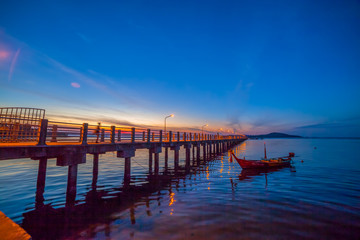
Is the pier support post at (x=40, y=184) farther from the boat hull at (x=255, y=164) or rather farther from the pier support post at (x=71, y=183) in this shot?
the boat hull at (x=255, y=164)

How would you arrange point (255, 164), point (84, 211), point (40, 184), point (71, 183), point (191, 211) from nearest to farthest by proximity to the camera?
1. point (191, 211)
2. point (84, 211)
3. point (71, 183)
4. point (40, 184)
5. point (255, 164)

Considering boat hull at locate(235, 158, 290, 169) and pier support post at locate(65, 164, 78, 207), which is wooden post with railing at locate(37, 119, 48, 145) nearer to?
pier support post at locate(65, 164, 78, 207)

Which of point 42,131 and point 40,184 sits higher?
point 42,131

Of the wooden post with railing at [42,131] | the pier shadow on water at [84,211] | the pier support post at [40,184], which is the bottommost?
the pier shadow on water at [84,211]

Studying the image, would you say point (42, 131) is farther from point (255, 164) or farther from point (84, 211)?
point (255, 164)

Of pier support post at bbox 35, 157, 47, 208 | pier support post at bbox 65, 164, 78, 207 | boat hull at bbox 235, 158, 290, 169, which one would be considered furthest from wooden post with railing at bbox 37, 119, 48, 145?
boat hull at bbox 235, 158, 290, 169

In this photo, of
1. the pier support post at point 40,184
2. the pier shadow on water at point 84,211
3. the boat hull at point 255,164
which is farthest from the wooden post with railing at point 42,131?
the boat hull at point 255,164

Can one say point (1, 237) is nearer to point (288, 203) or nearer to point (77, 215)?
point (77, 215)

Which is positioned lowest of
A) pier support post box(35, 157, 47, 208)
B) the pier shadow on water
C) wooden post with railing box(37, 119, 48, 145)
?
the pier shadow on water

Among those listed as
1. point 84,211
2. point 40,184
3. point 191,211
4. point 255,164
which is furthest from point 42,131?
point 255,164

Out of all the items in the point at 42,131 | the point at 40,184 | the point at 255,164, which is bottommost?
the point at 40,184

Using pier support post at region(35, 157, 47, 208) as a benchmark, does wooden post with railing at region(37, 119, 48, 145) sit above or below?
above

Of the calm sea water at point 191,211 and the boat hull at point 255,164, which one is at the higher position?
the boat hull at point 255,164

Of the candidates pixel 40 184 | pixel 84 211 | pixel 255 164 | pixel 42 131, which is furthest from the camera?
pixel 255 164
